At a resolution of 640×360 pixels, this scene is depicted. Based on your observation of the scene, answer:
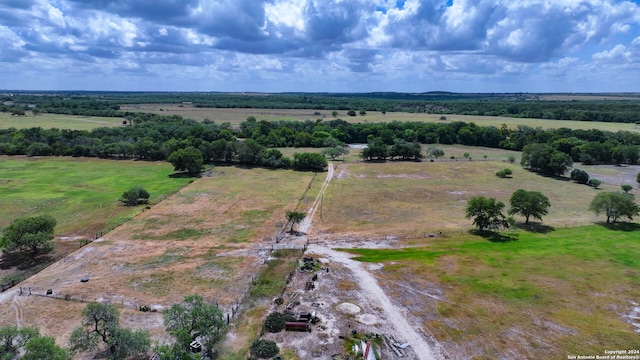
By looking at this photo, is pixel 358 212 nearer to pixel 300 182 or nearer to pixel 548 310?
pixel 300 182

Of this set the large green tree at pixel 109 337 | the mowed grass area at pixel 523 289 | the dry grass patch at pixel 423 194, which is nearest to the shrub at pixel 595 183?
the dry grass patch at pixel 423 194

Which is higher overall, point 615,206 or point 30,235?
point 615,206

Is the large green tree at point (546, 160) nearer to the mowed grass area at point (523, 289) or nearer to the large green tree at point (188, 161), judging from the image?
the mowed grass area at point (523, 289)

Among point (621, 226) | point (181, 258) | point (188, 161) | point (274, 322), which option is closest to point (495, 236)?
point (621, 226)

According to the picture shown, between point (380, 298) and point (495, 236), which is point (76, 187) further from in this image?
point (495, 236)

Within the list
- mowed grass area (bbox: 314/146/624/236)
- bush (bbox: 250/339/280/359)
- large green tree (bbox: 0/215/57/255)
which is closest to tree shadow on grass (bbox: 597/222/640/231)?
mowed grass area (bbox: 314/146/624/236)

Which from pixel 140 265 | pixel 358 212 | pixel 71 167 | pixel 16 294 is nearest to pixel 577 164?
pixel 358 212

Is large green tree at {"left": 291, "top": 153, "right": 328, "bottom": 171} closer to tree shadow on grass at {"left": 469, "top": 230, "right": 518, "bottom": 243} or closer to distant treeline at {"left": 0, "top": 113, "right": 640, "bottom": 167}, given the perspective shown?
distant treeline at {"left": 0, "top": 113, "right": 640, "bottom": 167}
